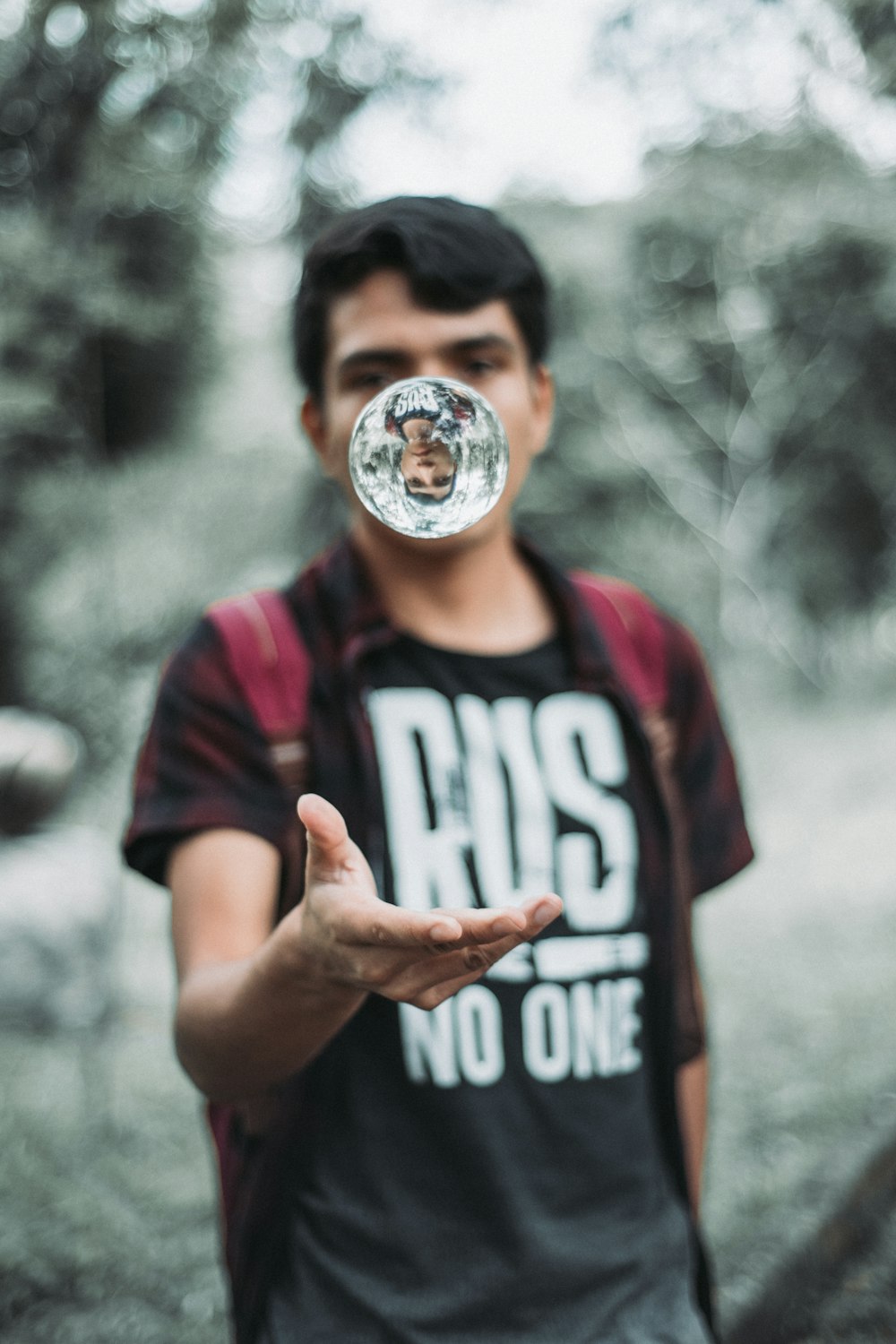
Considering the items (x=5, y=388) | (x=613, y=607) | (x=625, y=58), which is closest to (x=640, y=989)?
(x=613, y=607)

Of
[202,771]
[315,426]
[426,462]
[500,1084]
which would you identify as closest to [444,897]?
[500,1084]

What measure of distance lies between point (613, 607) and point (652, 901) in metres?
0.46

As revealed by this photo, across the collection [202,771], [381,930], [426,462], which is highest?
[426,462]

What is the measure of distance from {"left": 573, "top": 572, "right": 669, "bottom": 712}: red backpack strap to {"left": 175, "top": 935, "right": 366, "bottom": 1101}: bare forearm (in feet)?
2.22

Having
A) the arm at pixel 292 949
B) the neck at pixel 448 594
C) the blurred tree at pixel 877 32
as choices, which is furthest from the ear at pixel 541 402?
the blurred tree at pixel 877 32

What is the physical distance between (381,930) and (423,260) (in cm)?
90

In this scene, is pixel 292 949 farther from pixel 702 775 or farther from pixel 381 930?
pixel 702 775

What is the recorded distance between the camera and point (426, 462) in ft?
3.56

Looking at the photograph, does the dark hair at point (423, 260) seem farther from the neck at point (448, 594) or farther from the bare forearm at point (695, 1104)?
the bare forearm at point (695, 1104)

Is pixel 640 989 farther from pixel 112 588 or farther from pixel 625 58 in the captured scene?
pixel 625 58

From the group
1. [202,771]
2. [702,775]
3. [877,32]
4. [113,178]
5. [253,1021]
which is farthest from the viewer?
[877,32]

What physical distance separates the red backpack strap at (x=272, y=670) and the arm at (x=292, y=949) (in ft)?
0.41

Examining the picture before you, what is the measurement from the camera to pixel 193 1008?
50.2 inches

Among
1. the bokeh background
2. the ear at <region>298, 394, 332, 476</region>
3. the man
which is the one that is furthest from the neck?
the bokeh background
